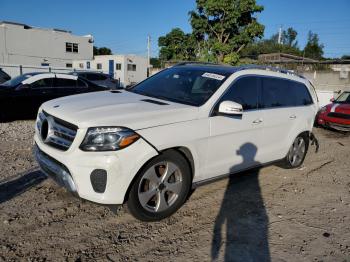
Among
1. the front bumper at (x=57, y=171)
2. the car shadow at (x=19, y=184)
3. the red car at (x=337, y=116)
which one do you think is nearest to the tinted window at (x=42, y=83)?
the car shadow at (x=19, y=184)

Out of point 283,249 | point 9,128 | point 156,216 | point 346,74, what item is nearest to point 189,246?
point 156,216

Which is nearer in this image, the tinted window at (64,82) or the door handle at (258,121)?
the door handle at (258,121)

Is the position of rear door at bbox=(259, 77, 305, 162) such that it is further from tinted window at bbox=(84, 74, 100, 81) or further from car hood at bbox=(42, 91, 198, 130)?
tinted window at bbox=(84, 74, 100, 81)

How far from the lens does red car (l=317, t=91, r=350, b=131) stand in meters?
10.4

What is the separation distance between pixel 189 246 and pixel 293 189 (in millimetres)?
2504

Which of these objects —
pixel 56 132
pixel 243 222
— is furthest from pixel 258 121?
pixel 56 132

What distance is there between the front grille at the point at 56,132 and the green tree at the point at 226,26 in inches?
991

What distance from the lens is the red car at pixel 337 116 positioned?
10414 millimetres

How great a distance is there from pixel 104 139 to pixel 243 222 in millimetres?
1898

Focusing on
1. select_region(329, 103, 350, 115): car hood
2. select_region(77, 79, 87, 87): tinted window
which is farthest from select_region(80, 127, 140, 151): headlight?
select_region(329, 103, 350, 115): car hood

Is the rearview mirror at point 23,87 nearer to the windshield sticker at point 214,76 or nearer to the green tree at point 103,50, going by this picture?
the windshield sticker at point 214,76

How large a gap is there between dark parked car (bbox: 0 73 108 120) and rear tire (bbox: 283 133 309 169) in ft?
22.8

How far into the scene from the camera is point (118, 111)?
11.7ft

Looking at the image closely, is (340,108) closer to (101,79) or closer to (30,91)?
(30,91)
